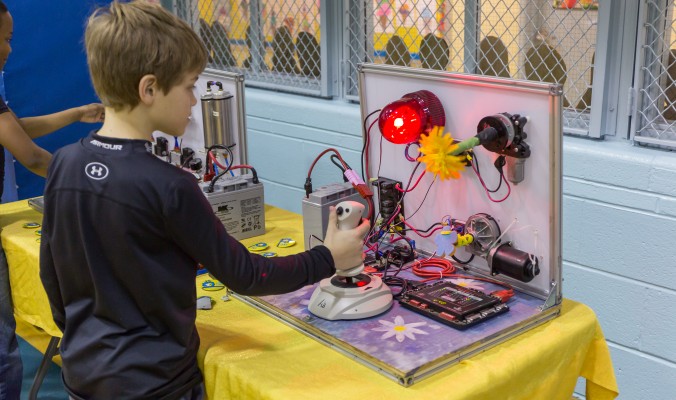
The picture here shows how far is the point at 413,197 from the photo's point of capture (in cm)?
164

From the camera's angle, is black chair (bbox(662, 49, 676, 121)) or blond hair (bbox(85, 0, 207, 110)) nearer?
blond hair (bbox(85, 0, 207, 110))

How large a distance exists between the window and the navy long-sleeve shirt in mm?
1305

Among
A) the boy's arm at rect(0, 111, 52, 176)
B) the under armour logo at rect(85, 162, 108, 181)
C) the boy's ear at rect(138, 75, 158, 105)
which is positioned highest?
the boy's ear at rect(138, 75, 158, 105)

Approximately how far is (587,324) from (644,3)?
3.45 ft

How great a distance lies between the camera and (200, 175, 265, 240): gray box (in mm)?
1870

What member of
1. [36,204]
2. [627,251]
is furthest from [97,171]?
[627,251]

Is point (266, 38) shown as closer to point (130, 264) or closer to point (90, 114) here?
point (90, 114)

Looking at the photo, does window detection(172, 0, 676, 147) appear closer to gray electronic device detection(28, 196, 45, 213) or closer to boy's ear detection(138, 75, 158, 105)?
gray electronic device detection(28, 196, 45, 213)

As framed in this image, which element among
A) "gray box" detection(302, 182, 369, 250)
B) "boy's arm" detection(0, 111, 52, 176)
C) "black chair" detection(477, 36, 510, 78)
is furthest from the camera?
"black chair" detection(477, 36, 510, 78)

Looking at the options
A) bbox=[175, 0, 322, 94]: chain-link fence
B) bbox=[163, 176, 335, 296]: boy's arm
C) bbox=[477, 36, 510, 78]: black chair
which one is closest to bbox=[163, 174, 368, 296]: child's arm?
bbox=[163, 176, 335, 296]: boy's arm

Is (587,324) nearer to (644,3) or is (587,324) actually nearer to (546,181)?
(546,181)

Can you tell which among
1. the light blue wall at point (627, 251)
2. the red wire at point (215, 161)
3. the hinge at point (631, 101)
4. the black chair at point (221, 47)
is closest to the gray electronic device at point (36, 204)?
the red wire at point (215, 161)

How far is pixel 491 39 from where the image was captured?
7.99 feet

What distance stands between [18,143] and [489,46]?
57.5 inches
